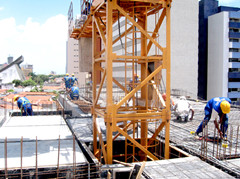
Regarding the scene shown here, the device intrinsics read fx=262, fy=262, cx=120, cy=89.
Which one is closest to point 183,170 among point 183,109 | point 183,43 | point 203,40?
point 183,109

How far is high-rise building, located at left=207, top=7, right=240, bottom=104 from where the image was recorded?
173ft

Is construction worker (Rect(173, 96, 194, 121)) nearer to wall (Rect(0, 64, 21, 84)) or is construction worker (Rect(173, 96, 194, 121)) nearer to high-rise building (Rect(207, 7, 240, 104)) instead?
high-rise building (Rect(207, 7, 240, 104))

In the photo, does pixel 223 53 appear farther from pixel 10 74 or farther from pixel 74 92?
pixel 10 74

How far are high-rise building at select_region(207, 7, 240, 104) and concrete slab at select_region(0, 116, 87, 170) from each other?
45493 millimetres

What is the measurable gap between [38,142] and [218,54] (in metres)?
50.9

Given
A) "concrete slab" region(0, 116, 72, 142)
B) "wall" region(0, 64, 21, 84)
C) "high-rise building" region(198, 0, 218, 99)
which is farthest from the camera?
"wall" region(0, 64, 21, 84)

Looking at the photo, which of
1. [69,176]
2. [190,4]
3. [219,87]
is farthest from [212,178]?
[219,87]

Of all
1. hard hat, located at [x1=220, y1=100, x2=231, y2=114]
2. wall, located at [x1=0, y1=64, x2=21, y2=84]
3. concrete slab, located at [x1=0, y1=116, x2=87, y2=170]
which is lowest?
concrete slab, located at [x1=0, y1=116, x2=87, y2=170]

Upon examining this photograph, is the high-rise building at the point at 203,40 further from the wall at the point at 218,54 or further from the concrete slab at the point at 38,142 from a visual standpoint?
the concrete slab at the point at 38,142

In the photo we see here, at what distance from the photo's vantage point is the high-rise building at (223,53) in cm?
5284

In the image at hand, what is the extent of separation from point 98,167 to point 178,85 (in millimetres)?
40860

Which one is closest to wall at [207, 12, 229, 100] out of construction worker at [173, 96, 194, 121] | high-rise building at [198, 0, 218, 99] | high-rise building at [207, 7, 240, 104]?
high-rise building at [207, 7, 240, 104]

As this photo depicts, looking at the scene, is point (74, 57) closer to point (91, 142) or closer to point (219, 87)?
point (219, 87)

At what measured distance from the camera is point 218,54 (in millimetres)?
53969
